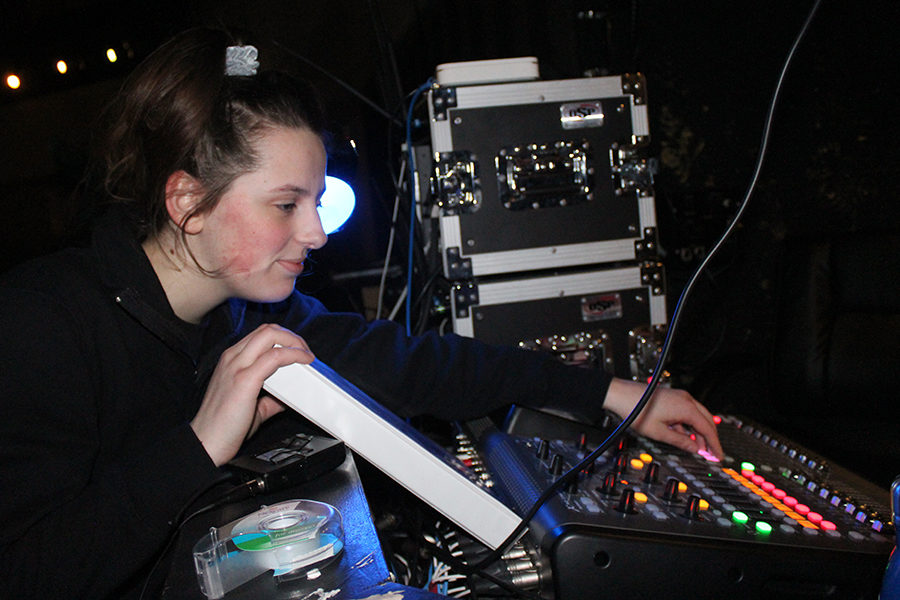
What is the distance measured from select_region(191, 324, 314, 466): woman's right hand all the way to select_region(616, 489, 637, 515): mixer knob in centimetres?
39

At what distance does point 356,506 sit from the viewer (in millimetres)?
642

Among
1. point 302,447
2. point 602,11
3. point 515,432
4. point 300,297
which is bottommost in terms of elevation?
point 515,432

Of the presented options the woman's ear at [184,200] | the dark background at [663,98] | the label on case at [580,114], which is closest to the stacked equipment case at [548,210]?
the label on case at [580,114]

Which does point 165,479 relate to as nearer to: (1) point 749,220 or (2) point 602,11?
(2) point 602,11

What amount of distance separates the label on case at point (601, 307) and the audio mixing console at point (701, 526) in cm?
51

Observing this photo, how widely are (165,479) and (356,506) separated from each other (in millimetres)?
208

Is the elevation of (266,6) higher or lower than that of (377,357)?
higher

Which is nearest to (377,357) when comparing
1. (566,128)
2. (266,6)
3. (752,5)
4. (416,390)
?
(416,390)

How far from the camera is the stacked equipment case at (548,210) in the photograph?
4.29 feet

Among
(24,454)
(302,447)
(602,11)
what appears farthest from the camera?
(602,11)

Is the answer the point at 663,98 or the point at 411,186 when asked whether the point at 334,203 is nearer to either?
the point at 411,186

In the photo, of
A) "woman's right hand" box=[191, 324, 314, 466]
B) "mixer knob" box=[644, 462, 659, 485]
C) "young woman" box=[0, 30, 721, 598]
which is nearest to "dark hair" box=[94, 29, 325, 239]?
"young woman" box=[0, 30, 721, 598]

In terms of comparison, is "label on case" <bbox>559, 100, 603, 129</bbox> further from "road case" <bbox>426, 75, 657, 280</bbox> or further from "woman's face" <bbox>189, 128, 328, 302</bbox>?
"woman's face" <bbox>189, 128, 328, 302</bbox>

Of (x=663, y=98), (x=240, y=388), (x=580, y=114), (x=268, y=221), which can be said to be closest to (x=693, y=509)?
(x=240, y=388)
